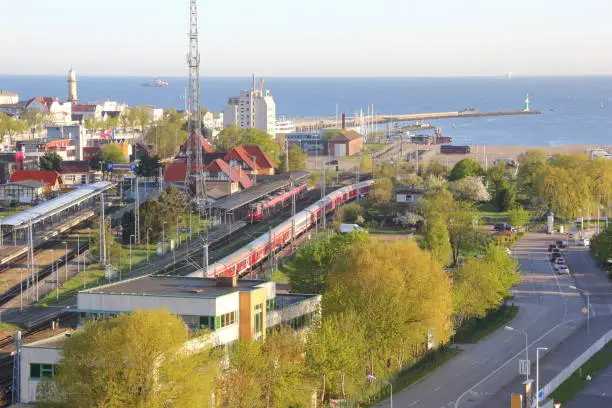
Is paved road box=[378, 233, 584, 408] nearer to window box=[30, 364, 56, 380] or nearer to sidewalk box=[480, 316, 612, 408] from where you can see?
sidewalk box=[480, 316, 612, 408]

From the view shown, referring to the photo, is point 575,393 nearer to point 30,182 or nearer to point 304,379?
point 304,379

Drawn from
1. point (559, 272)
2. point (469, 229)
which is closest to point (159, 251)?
point (469, 229)

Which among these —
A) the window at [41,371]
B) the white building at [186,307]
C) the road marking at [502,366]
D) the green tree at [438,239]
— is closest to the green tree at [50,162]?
the green tree at [438,239]

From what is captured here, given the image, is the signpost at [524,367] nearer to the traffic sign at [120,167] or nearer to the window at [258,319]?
the window at [258,319]

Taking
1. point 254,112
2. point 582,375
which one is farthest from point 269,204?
point 254,112

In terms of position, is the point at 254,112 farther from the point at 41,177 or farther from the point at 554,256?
the point at 554,256
